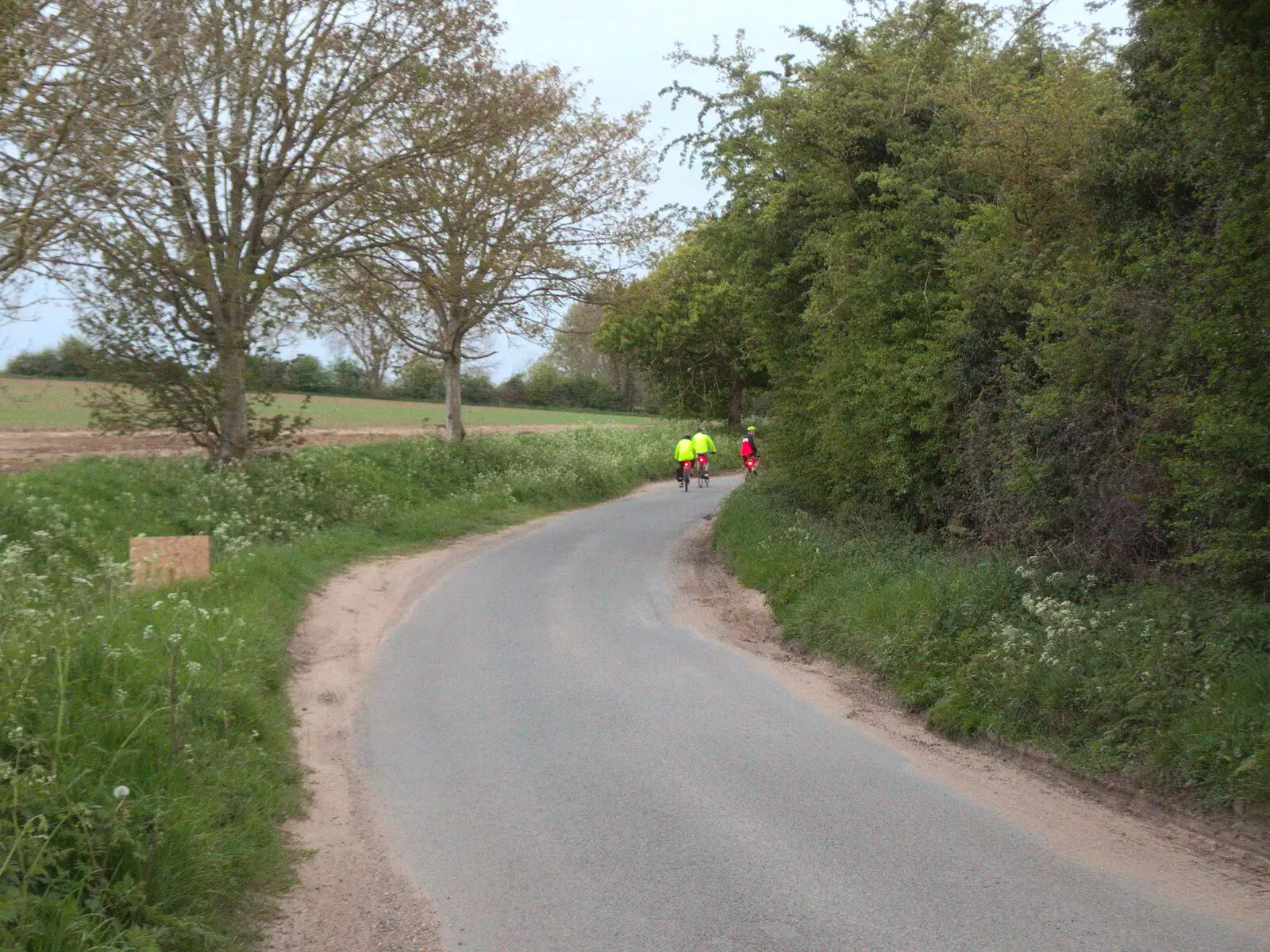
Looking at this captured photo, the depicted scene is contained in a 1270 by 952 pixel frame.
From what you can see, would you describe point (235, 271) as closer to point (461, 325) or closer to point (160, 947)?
point (461, 325)

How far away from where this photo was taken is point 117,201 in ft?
44.4

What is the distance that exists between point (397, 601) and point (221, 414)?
8314 millimetres

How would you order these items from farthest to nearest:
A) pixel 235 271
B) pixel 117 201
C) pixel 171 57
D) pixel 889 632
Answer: pixel 235 271 < pixel 117 201 < pixel 171 57 < pixel 889 632

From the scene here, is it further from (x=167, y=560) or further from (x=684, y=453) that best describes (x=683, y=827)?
(x=684, y=453)

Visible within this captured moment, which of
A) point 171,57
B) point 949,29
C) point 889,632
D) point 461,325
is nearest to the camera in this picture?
point 889,632

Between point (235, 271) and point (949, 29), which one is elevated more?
point (949, 29)

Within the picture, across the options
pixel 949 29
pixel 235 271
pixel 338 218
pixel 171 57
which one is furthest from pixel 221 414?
pixel 949 29

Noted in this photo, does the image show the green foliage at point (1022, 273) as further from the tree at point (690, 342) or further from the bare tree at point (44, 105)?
the tree at point (690, 342)

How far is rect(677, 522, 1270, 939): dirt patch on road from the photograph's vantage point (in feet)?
→ 18.3

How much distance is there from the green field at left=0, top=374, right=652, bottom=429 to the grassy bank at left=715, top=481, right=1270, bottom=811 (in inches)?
378

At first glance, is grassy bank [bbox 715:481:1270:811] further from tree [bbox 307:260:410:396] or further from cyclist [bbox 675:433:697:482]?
cyclist [bbox 675:433:697:482]

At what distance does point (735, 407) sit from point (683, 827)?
134ft

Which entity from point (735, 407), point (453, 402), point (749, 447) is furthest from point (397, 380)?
point (749, 447)

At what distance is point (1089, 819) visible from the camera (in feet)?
21.9
